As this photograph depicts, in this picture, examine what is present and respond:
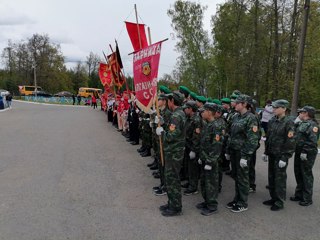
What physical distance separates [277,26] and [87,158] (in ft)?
67.5

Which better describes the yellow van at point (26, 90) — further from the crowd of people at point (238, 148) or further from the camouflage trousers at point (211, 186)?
the camouflage trousers at point (211, 186)

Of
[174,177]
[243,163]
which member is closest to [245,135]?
[243,163]

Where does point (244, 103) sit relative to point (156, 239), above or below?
above

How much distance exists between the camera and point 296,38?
22125mm

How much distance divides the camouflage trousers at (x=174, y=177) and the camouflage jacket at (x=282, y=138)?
165 cm

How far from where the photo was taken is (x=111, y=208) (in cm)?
476

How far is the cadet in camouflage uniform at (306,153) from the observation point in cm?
507

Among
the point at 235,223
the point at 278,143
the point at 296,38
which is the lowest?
the point at 235,223

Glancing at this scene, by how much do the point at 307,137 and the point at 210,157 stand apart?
192cm

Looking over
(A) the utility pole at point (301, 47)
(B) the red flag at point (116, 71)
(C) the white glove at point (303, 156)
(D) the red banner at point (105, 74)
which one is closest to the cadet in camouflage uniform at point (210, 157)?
(C) the white glove at point (303, 156)

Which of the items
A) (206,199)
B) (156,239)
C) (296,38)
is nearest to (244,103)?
(206,199)

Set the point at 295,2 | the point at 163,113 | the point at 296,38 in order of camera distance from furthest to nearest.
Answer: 1. the point at 296,38
2. the point at 295,2
3. the point at 163,113

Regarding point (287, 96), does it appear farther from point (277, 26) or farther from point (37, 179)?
point (37, 179)

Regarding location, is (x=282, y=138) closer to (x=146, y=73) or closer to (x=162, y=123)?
(x=162, y=123)
